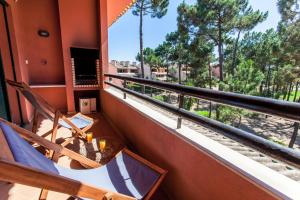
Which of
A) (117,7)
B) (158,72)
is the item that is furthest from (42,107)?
(158,72)

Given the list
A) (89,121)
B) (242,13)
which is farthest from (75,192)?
(242,13)

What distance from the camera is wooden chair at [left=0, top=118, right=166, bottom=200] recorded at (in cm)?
68

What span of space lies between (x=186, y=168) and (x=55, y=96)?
398cm

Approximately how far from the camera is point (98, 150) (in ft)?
8.02

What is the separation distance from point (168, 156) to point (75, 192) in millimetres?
872

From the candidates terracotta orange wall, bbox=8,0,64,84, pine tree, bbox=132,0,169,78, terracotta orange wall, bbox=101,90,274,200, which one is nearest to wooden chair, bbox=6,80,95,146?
terracotta orange wall, bbox=101,90,274,200

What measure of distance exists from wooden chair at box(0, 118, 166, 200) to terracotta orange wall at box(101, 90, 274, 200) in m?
0.15

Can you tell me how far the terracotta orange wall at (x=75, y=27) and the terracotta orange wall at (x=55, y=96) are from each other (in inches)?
10.6

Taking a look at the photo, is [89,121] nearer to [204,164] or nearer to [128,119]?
[128,119]

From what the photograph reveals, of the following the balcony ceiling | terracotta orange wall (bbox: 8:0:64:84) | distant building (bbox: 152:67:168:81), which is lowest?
distant building (bbox: 152:67:168:81)

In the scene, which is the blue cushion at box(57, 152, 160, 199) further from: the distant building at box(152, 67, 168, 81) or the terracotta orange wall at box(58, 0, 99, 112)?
the distant building at box(152, 67, 168, 81)

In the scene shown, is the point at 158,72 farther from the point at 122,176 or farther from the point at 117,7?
the point at 122,176

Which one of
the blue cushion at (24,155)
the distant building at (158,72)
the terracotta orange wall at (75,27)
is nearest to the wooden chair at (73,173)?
the blue cushion at (24,155)

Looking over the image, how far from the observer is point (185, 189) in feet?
4.36
